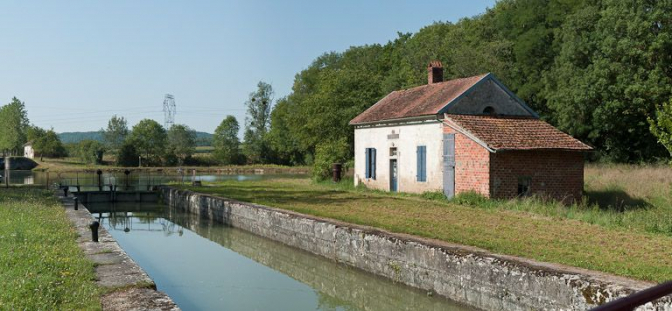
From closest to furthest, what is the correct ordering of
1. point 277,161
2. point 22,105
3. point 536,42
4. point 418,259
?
1. point 418,259
2. point 536,42
3. point 277,161
4. point 22,105

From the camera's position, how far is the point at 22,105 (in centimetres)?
9188

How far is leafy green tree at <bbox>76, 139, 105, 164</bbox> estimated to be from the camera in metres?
71.6

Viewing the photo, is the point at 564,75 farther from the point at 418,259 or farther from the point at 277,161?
the point at 277,161

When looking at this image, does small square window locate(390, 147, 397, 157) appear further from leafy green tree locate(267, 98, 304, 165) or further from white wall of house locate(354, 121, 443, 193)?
leafy green tree locate(267, 98, 304, 165)

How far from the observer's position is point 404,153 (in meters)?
22.0

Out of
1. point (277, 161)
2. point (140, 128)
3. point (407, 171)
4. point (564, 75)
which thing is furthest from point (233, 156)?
point (407, 171)

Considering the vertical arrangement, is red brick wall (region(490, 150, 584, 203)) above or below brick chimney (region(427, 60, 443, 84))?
below

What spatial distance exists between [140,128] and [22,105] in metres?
28.6

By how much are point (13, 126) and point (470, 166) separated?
284ft

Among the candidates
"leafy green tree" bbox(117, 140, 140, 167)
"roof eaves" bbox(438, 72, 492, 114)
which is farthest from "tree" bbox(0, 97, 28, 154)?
"roof eaves" bbox(438, 72, 492, 114)

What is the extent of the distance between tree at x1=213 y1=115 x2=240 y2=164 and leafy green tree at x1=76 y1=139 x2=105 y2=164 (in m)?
13.7

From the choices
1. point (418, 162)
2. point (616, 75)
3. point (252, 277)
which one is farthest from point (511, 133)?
point (616, 75)

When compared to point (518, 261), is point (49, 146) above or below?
above

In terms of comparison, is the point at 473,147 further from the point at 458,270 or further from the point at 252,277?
the point at 458,270
